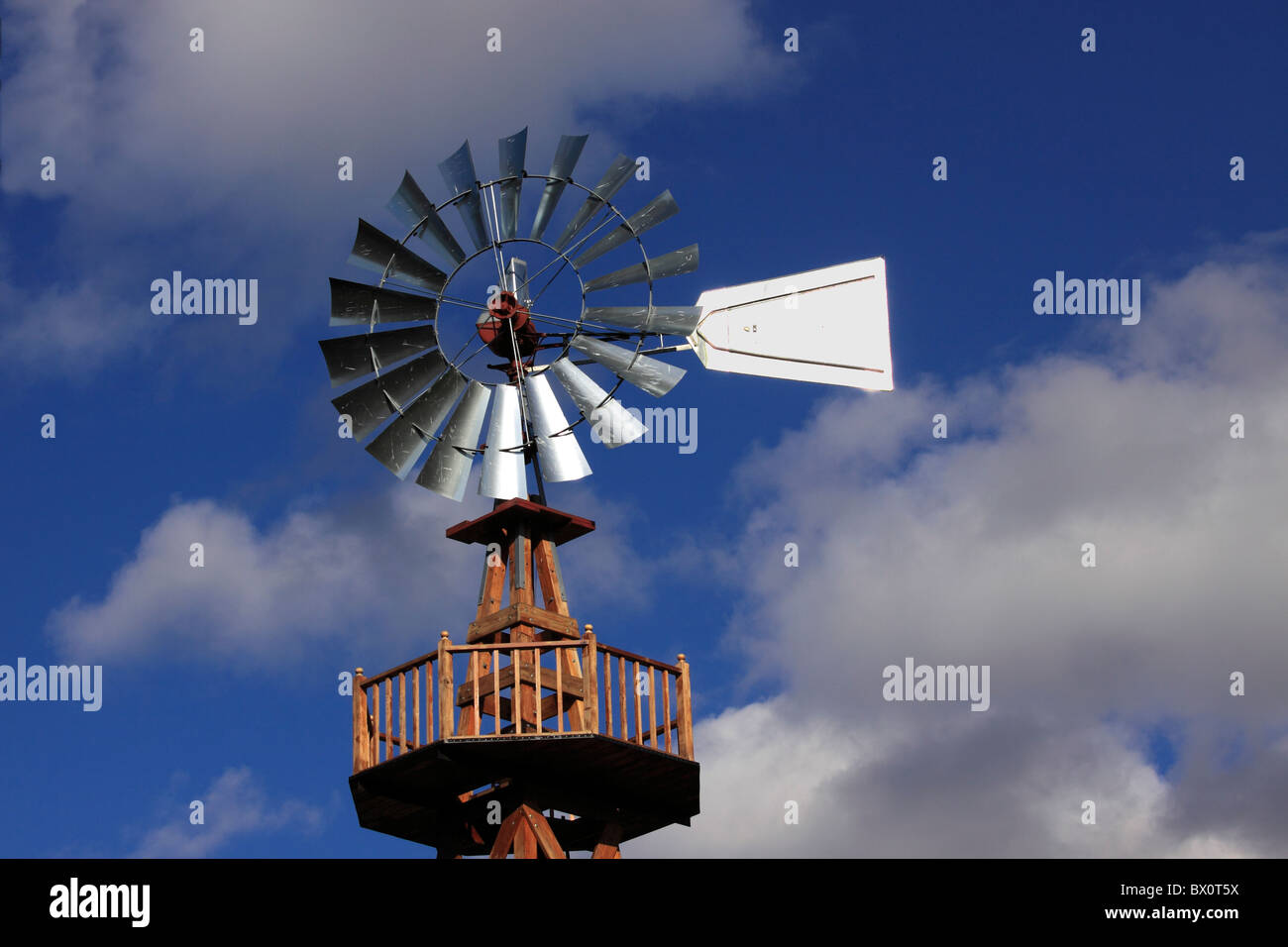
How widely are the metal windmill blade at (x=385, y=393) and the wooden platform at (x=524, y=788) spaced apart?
348 centimetres

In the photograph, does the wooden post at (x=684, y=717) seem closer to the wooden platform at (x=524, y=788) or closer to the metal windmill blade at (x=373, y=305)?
the wooden platform at (x=524, y=788)

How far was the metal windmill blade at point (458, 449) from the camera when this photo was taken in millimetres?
20875

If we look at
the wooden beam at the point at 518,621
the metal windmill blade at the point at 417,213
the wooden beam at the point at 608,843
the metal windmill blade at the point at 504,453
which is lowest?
the wooden beam at the point at 608,843

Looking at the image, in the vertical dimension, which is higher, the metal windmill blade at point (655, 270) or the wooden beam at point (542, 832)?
the metal windmill blade at point (655, 270)

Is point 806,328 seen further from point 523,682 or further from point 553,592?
point 523,682

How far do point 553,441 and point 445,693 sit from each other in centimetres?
319

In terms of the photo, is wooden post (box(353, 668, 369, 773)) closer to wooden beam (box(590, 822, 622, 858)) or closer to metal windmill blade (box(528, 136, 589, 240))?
wooden beam (box(590, 822, 622, 858))

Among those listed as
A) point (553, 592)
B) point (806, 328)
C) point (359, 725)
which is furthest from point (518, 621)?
point (806, 328)

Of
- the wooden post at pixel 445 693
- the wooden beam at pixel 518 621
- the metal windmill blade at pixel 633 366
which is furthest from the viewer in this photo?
the metal windmill blade at pixel 633 366

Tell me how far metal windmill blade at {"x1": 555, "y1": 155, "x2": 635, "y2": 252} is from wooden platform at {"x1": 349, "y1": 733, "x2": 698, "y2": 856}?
5200mm

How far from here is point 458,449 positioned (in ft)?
69.0

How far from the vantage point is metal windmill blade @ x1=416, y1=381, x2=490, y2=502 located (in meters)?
20.9
